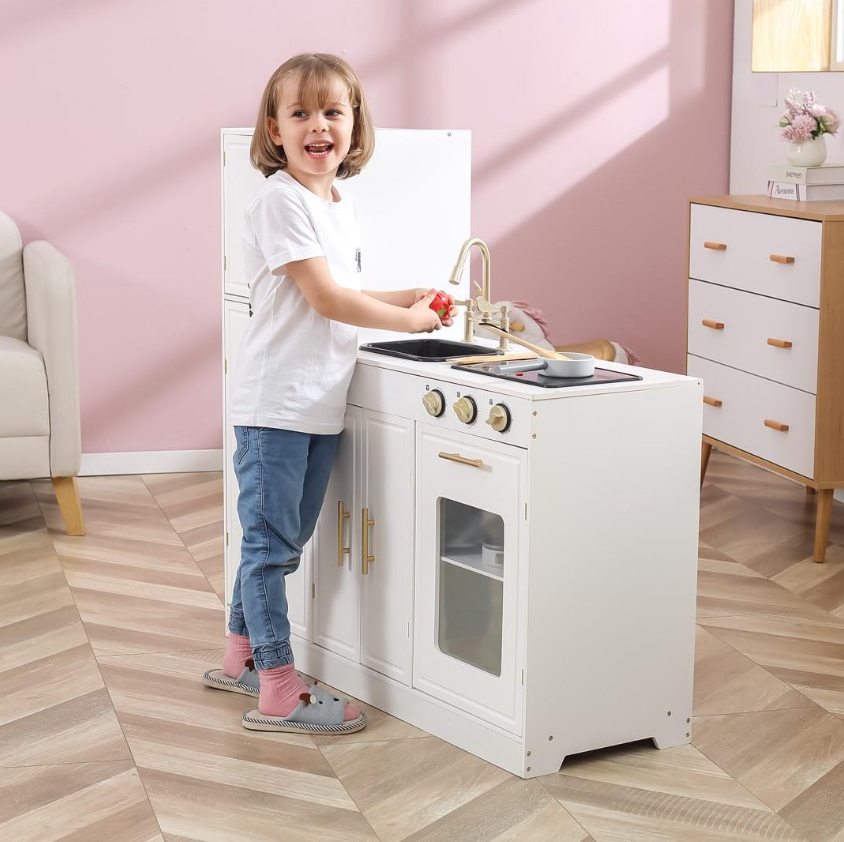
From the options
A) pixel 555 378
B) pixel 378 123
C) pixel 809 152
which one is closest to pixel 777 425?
pixel 809 152

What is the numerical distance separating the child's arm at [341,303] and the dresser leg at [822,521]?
152cm

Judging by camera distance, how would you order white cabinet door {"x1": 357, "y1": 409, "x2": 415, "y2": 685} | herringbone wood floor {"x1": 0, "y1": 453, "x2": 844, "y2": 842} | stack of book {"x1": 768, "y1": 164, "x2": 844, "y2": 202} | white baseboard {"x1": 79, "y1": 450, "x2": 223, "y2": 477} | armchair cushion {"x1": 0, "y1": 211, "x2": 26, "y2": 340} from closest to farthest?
herringbone wood floor {"x1": 0, "y1": 453, "x2": 844, "y2": 842}
white cabinet door {"x1": 357, "y1": 409, "x2": 415, "y2": 685}
stack of book {"x1": 768, "y1": 164, "x2": 844, "y2": 202}
armchair cushion {"x1": 0, "y1": 211, "x2": 26, "y2": 340}
white baseboard {"x1": 79, "y1": 450, "x2": 223, "y2": 477}

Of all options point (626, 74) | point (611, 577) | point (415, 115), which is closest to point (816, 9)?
point (626, 74)

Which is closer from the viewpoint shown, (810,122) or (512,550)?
(512,550)

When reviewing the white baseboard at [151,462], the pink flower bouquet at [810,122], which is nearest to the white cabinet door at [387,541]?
the pink flower bouquet at [810,122]

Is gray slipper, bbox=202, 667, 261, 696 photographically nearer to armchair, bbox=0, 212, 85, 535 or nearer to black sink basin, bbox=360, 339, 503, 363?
black sink basin, bbox=360, 339, 503, 363

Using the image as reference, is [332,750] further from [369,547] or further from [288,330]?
[288,330]

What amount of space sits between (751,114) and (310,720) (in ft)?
10.1

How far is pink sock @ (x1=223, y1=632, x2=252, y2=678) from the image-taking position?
2500 millimetres

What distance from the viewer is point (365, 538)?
94.0 inches

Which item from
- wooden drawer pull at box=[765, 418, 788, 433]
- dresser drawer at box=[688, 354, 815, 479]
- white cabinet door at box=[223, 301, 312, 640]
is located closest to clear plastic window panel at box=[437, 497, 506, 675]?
white cabinet door at box=[223, 301, 312, 640]

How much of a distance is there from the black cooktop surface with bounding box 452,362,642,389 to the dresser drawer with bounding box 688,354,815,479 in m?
1.30

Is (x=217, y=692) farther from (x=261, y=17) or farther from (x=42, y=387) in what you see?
(x=261, y=17)

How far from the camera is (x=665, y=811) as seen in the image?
2010 mm
